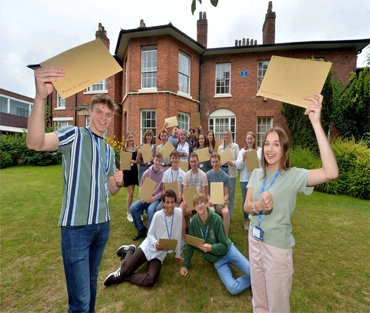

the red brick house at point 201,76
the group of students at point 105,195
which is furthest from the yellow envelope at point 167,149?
the red brick house at point 201,76

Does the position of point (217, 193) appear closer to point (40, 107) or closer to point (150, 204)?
point (150, 204)

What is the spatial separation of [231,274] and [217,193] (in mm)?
A: 1517

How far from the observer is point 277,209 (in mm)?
1773

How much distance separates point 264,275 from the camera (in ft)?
6.08

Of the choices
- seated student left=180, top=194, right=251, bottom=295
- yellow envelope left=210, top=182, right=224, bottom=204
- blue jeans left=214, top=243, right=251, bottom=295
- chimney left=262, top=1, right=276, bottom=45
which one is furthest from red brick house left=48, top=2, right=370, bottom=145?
blue jeans left=214, top=243, right=251, bottom=295

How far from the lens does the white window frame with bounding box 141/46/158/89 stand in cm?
1268

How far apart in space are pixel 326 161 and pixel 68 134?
81.9 inches

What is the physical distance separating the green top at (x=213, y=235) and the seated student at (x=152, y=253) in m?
0.37

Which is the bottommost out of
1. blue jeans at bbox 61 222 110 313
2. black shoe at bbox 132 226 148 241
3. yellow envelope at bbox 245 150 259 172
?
black shoe at bbox 132 226 148 241

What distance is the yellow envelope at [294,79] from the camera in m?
1.64

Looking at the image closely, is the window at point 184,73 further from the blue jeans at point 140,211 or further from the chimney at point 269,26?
the blue jeans at point 140,211

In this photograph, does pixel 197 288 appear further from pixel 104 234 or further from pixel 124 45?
pixel 124 45

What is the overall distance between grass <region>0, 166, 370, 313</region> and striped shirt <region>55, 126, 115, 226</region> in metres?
1.72

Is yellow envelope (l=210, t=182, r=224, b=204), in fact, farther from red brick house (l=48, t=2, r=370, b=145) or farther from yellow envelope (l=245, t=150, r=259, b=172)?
red brick house (l=48, t=2, r=370, b=145)
